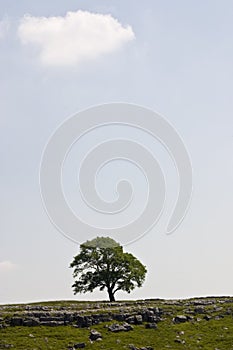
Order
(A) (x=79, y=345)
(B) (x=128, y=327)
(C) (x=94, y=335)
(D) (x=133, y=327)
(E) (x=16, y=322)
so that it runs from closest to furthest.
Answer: (A) (x=79, y=345), (C) (x=94, y=335), (E) (x=16, y=322), (B) (x=128, y=327), (D) (x=133, y=327)

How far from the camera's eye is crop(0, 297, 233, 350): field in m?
59.0

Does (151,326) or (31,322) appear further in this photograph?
(151,326)

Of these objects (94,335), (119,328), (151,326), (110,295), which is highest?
(110,295)

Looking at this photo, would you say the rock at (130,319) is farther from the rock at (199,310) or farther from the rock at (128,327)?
the rock at (199,310)

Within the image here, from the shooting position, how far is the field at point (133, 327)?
5903 cm

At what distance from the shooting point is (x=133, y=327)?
6494cm

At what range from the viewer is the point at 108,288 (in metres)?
92.2

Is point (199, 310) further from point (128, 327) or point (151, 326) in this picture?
point (128, 327)

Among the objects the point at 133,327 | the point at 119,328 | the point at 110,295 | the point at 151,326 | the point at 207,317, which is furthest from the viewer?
the point at 110,295

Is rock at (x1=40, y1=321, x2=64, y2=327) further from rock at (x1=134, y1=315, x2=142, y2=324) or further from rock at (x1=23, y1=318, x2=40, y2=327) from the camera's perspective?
rock at (x1=134, y1=315, x2=142, y2=324)

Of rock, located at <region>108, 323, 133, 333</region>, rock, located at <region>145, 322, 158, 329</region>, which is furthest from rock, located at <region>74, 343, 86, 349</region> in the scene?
rock, located at <region>145, 322, 158, 329</region>

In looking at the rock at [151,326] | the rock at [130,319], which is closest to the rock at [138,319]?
the rock at [130,319]

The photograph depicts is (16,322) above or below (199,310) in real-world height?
below

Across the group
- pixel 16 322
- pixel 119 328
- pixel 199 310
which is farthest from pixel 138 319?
pixel 16 322
